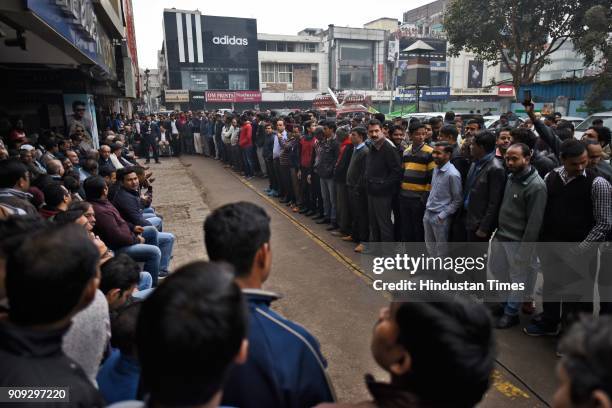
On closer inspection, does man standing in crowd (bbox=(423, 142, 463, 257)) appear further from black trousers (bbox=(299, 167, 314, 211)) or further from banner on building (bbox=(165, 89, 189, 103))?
banner on building (bbox=(165, 89, 189, 103))

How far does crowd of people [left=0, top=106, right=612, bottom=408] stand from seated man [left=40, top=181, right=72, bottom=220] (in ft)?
0.04

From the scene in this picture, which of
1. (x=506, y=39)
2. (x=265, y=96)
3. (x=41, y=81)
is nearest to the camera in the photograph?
(x=41, y=81)

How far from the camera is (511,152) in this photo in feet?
12.7

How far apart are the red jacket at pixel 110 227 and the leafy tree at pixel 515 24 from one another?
20532 mm

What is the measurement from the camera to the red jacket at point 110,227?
4.41 meters

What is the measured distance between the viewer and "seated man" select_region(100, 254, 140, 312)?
9.51ft

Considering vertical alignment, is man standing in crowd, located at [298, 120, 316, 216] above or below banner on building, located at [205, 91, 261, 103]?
below

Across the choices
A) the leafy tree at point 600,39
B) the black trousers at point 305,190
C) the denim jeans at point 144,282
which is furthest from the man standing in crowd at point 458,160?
the leafy tree at point 600,39

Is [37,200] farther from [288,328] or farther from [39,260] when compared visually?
[288,328]

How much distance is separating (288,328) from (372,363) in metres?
2.48

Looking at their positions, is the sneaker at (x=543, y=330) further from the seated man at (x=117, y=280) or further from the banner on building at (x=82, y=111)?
the banner on building at (x=82, y=111)

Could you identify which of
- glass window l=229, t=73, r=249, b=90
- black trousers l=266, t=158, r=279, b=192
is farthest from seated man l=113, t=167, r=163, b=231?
glass window l=229, t=73, r=249, b=90

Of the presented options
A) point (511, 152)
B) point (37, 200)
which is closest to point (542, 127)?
point (511, 152)

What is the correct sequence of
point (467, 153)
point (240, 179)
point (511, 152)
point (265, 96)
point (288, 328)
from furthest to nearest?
point (265, 96)
point (240, 179)
point (467, 153)
point (511, 152)
point (288, 328)
